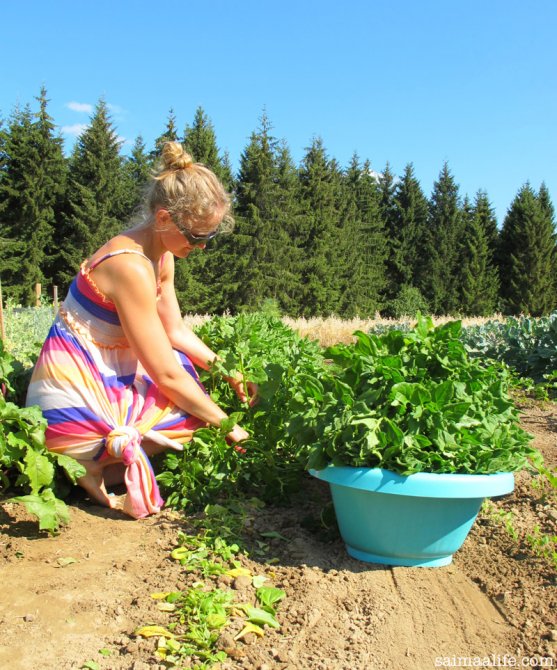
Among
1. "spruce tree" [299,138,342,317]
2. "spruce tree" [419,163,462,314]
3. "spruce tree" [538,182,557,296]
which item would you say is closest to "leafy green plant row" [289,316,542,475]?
"spruce tree" [299,138,342,317]

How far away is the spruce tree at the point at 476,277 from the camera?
31156 millimetres

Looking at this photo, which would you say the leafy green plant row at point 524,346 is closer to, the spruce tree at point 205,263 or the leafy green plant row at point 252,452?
the leafy green plant row at point 252,452

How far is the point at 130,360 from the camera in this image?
2754 millimetres

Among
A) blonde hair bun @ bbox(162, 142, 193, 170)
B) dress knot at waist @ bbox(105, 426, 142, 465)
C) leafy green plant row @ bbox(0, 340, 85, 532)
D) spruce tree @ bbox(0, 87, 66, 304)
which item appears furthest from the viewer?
Answer: spruce tree @ bbox(0, 87, 66, 304)

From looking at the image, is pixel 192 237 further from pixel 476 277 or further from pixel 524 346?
pixel 476 277

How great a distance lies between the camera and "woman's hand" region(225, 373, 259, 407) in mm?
2947

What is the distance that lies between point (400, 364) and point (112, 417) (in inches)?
48.1

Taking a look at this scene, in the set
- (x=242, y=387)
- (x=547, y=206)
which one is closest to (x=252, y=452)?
(x=242, y=387)

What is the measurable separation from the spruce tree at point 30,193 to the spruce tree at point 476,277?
1951cm

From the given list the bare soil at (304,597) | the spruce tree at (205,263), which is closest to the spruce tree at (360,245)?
the spruce tree at (205,263)

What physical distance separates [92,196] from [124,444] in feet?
79.3

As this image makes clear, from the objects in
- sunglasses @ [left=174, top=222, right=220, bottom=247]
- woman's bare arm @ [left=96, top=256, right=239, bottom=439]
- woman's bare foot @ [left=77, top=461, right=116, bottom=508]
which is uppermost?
sunglasses @ [left=174, top=222, right=220, bottom=247]

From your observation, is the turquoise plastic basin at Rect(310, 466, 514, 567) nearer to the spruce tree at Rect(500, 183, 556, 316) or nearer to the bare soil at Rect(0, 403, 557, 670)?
the bare soil at Rect(0, 403, 557, 670)

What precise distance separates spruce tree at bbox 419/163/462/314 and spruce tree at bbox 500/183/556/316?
309cm
